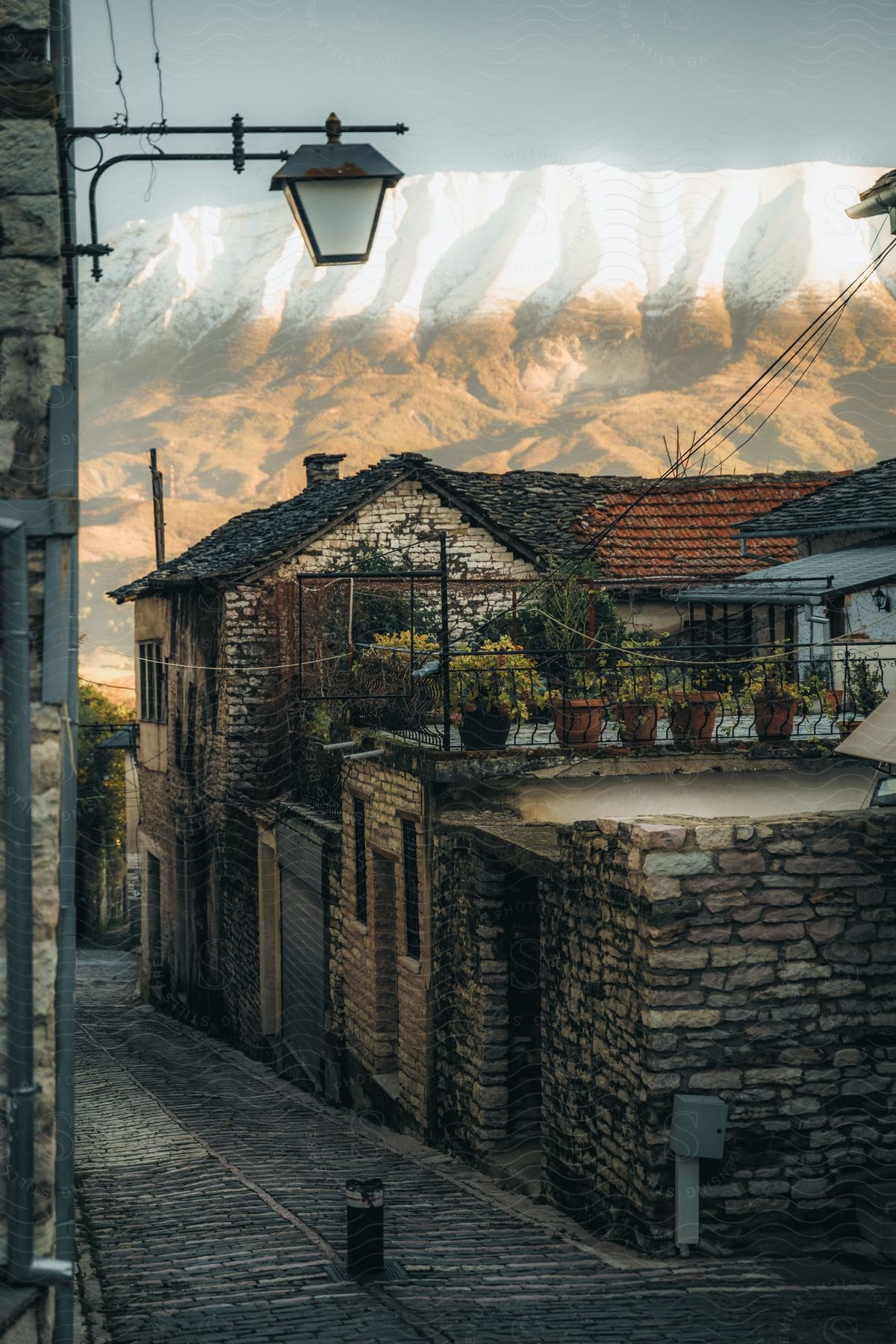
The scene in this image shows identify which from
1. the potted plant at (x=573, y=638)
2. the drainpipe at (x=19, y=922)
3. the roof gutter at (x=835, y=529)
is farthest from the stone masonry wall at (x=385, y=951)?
the drainpipe at (x=19, y=922)

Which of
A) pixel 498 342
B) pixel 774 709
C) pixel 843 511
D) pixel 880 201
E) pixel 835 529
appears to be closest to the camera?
pixel 880 201

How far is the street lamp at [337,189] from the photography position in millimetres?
5758

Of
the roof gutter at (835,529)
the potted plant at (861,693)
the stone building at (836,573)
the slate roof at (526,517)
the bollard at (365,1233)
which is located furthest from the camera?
the slate roof at (526,517)

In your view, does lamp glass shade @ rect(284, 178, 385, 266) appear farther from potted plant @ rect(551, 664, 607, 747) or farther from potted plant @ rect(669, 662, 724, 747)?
potted plant @ rect(669, 662, 724, 747)

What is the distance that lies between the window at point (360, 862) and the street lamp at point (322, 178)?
30.2ft

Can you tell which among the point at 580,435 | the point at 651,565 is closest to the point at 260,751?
the point at 651,565

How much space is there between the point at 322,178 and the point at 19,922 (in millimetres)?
3171

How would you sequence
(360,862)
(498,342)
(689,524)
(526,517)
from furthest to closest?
(498,342), (689,524), (526,517), (360,862)

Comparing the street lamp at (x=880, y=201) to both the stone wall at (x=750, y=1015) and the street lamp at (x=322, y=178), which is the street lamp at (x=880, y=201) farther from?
the street lamp at (x=322, y=178)

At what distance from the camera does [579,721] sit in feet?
40.0

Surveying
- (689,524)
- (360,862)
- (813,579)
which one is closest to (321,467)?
(689,524)

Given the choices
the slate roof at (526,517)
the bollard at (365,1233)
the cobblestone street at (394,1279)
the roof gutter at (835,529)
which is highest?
the slate roof at (526,517)

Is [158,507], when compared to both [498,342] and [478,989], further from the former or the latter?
[498,342]

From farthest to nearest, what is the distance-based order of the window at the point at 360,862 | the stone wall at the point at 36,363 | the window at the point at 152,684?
the window at the point at 152,684 < the window at the point at 360,862 < the stone wall at the point at 36,363
